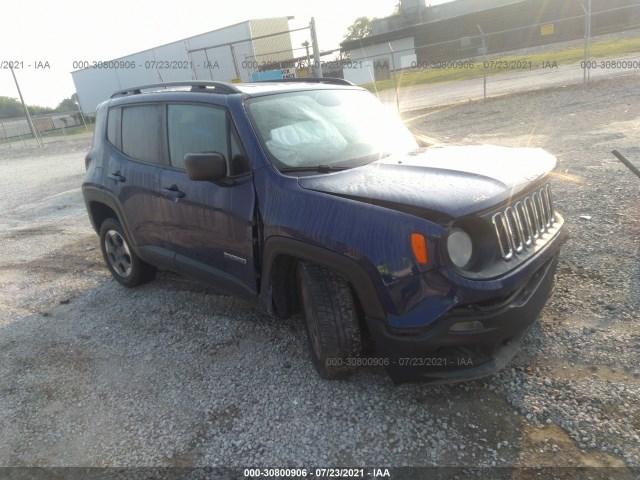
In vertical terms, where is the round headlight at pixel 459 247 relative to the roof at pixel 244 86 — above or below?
below

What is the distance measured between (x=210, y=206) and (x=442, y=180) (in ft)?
5.47

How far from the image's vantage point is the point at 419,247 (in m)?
2.39

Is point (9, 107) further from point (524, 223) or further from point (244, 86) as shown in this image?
point (524, 223)

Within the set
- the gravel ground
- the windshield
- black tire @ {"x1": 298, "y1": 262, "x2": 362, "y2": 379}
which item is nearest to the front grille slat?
the gravel ground

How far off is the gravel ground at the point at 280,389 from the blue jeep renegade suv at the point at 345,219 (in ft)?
0.99

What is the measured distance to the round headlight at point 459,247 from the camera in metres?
2.46

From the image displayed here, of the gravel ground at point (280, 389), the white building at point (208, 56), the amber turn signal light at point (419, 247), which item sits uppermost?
the white building at point (208, 56)

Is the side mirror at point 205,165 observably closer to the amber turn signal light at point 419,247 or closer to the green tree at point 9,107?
the amber turn signal light at point 419,247

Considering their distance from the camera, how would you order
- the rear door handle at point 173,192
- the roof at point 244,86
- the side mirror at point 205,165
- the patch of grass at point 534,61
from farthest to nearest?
the patch of grass at point 534,61 → the rear door handle at point 173,192 → the roof at point 244,86 → the side mirror at point 205,165

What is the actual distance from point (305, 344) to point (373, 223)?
1406 mm

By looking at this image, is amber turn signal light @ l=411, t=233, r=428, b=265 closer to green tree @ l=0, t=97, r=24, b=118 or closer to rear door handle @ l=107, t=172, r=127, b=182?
rear door handle @ l=107, t=172, r=127, b=182

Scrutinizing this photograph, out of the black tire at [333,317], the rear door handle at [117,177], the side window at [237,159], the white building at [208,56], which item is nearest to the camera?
the black tire at [333,317]

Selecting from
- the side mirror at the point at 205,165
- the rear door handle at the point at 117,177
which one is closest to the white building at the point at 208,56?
the rear door handle at the point at 117,177

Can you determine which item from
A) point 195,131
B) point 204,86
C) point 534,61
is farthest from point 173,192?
point 534,61
